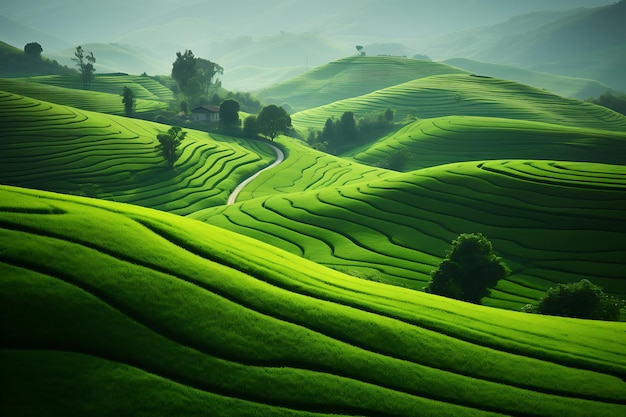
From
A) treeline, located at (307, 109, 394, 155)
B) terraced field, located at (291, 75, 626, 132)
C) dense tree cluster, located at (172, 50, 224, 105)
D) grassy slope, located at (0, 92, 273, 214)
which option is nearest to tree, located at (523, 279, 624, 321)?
grassy slope, located at (0, 92, 273, 214)

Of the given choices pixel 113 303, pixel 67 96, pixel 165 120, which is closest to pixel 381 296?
pixel 113 303

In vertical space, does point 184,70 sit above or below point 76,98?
above

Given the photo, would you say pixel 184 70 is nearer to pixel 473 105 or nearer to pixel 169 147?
pixel 169 147

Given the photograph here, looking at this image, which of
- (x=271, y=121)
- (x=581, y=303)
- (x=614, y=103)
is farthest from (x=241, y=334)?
(x=614, y=103)

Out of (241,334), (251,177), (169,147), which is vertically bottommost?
(241,334)

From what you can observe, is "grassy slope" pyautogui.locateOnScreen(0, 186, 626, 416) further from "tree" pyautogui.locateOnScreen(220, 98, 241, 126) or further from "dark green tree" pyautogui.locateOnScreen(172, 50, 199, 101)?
"dark green tree" pyautogui.locateOnScreen(172, 50, 199, 101)

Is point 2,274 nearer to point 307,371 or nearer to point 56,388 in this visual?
point 56,388

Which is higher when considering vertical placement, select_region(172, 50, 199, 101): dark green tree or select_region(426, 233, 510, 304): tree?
select_region(172, 50, 199, 101): dark green tree
